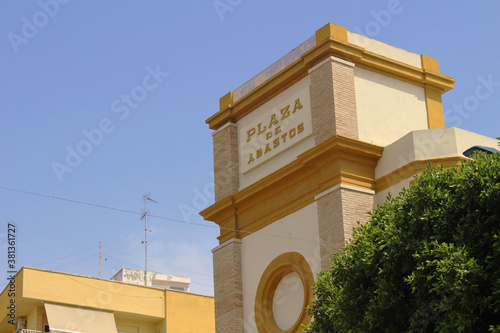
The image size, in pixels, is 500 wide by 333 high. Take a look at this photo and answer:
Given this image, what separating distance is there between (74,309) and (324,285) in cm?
1729

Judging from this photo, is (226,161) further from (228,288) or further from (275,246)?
(228,288)

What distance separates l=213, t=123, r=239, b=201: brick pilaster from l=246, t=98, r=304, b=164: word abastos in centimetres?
63

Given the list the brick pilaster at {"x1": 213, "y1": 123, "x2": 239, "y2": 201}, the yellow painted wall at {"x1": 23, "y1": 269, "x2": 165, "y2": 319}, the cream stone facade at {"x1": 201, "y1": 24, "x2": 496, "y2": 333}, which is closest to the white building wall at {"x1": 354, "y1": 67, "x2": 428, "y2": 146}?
the cream stone facade at {"x1": 201, "y1": 24, "x2": 496, "y2": 333}

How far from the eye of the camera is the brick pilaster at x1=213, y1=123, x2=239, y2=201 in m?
25.4

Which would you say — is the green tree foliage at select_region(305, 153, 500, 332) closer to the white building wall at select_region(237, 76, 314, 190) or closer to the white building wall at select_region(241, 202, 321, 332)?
the white building wall at select_region(241, 202, 321, 332)

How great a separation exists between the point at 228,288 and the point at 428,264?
10546mm

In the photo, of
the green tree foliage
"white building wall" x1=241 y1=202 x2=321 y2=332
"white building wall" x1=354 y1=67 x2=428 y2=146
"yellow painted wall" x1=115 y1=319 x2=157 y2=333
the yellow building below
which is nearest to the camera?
the green tree foliage

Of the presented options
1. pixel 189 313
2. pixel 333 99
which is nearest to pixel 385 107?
pixel 333 99

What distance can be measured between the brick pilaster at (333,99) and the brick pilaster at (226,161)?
3.31 metres

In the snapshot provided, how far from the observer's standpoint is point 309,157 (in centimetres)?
2255

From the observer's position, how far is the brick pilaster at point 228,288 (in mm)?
24047

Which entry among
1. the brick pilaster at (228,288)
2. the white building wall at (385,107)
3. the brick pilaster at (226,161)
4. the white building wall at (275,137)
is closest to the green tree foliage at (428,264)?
the white building wall at (385,107)

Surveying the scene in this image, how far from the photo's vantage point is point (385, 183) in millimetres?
22078

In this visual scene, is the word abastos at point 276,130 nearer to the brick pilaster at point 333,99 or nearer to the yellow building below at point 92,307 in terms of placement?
the brick pilaster at point 333,99
